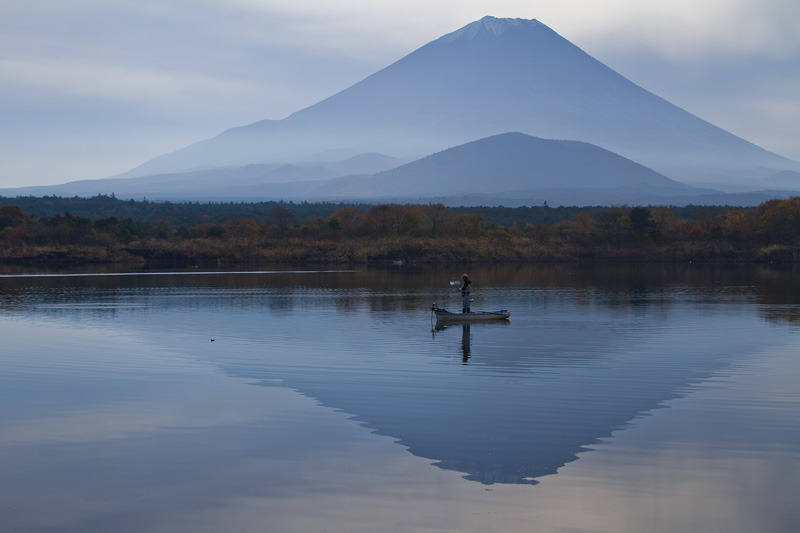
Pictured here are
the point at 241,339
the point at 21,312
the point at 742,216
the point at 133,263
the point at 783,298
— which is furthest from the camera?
the point at 742,216

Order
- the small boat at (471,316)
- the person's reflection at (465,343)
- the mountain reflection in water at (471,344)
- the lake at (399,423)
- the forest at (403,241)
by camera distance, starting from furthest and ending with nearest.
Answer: the forest at (403,241)
the small boat at (471,316)
the person's reflection at (465,343)
the mountain reflection in water at (471,344)
the lake at (399,423)

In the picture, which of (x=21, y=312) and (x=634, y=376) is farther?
(x=21, y=312)

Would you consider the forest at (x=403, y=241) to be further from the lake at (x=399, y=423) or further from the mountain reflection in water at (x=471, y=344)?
the lake at (x=399, y=423)

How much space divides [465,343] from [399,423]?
10624 mm

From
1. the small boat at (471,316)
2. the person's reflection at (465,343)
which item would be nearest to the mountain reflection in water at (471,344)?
the person's reflection at (465,343)

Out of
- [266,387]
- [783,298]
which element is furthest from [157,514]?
[783,298]

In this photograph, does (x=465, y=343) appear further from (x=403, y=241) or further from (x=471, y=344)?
(x=403, y=241)

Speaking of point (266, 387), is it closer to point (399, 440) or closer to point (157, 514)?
point (399, 440)

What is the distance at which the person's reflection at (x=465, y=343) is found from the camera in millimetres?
22828

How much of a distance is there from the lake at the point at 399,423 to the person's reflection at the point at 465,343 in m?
0.15

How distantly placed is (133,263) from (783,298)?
158 ft

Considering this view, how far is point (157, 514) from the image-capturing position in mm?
11414

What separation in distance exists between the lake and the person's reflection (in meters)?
0.15

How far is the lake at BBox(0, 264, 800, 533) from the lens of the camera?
454 inches
